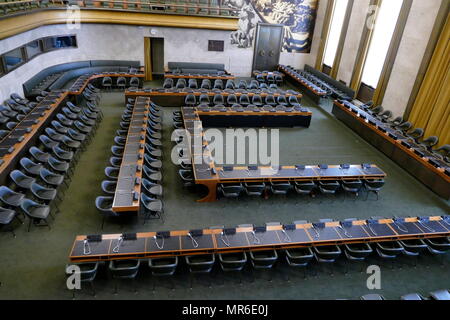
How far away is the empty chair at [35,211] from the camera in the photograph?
24.9ft

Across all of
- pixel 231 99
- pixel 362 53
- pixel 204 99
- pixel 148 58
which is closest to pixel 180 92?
pixel 204 99

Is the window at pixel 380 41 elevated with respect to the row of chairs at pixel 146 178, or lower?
elevated

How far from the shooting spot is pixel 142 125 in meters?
11.7

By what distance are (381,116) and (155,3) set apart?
12.9m

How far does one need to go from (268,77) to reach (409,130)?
9188mm

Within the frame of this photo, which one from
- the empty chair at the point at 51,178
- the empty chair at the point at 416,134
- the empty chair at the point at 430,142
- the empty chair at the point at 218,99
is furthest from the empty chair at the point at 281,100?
the empty chair at the point at 51,178

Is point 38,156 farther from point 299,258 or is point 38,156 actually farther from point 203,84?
point 203,84

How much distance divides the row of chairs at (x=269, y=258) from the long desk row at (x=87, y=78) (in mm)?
10262

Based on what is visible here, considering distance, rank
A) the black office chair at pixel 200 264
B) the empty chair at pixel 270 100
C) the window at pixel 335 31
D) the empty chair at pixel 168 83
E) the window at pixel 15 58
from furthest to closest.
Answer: the window at pixel 335 31 < the empty chair at pixel 168 83 < the empty chair at pixel 270 100 < the window at pixel 15 58 < the black office chair at pixel 200 264

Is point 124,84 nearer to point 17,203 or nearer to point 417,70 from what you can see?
point 17,203

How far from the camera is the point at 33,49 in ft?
50.5

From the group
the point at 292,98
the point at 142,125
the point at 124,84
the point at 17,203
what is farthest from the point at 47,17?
the point at 292,98

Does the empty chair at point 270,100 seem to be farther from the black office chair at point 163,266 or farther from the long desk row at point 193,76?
the black office chair at point 163,266

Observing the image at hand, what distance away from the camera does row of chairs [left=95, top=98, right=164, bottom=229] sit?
8.30 meters
